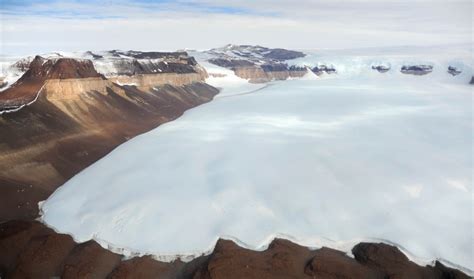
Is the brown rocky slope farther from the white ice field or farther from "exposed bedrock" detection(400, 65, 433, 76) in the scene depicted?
"exposed bedrock" detection(400, 65, 433, 76)

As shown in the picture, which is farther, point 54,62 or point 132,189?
point 54,62

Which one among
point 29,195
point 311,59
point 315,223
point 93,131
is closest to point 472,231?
point 315,223

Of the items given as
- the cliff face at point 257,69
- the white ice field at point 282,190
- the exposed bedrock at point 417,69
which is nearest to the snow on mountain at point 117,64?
the white ice field at point 282,190

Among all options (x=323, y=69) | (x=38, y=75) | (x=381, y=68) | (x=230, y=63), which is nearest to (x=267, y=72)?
(x=230, y=63)

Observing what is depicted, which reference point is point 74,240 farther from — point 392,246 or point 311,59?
point 311,59

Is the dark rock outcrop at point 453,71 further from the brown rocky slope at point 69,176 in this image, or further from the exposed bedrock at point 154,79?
the brown rocky slope at point 69,176

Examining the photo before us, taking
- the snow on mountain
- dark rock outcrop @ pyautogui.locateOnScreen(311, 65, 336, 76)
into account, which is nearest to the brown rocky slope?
the snow on mountain
